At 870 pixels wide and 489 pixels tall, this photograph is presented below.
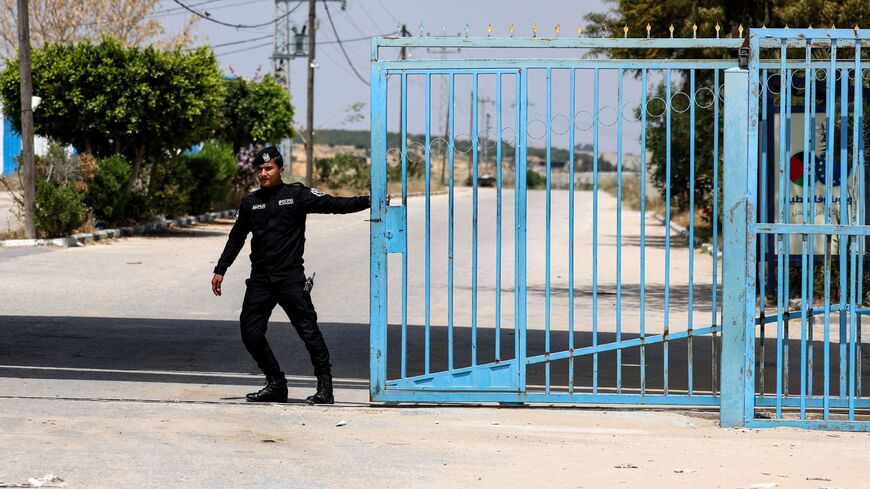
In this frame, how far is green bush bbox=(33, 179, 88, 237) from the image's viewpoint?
82.1 feet

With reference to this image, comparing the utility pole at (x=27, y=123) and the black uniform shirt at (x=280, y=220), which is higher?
the utility pole at (x=27, y=123)

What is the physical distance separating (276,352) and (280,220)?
3.37m

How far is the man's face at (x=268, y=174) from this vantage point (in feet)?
29.0

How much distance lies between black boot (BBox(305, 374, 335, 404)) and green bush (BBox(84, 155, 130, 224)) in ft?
63.7

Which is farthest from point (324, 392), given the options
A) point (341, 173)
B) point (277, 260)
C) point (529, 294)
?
point (341, 173)

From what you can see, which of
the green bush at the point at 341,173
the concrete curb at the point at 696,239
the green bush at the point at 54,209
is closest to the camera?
the green bush at the point at 54,209

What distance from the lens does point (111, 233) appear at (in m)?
27.4

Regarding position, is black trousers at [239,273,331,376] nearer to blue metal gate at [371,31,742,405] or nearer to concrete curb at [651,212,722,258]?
blue metal gate at [371,31,742,405]

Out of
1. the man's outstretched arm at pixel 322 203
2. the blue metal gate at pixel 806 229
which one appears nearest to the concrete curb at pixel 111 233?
the man's outstretched arm at pixel 322 203

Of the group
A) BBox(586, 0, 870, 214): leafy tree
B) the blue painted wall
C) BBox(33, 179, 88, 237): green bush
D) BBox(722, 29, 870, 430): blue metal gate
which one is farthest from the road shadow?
the blue painted wall

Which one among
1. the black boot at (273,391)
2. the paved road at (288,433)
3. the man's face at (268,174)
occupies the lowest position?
the paved road at (288,433)

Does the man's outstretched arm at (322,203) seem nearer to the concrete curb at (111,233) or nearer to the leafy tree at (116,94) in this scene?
the concrete curb at (111,233)

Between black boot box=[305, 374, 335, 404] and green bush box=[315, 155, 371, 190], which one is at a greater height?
green bush box=[315, 155, 371, 190]

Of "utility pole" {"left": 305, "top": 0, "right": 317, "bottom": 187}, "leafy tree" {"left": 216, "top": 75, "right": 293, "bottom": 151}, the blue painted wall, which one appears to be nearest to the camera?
"leafy tree" {"left": 216, "top": 75, "right": 293, "bottom": 151}
